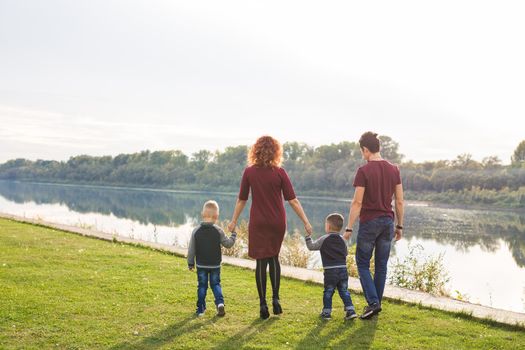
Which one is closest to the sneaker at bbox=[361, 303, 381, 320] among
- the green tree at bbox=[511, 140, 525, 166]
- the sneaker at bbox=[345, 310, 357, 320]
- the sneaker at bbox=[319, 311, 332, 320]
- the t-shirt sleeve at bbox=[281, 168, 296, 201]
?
the sneaker at bbox=[345, 310, 357, 320]

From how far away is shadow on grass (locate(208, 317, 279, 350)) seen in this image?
4.72m

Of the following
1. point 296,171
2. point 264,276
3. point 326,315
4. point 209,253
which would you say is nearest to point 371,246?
point 326,315

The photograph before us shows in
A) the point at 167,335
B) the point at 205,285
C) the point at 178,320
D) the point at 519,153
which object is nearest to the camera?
the point at 167,335

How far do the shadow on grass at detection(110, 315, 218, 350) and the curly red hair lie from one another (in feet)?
5.81

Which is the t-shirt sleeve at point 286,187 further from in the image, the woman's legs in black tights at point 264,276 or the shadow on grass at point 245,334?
the shadow on grass at point 245,334

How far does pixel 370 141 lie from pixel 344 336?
81.6 inches

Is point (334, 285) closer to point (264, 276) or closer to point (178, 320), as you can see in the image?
point (264, 276)

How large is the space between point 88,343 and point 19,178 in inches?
5094

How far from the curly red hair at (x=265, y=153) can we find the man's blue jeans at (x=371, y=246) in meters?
1.20

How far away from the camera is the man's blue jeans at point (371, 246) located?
5609 mm

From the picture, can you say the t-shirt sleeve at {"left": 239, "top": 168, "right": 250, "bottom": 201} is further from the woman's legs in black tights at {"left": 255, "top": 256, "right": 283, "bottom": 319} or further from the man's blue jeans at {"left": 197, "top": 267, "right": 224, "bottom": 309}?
the man's blue jeans at {"left": 197, "top": 267, "right": 224, "bottom": 309}

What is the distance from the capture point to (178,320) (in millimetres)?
5504

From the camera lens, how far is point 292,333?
512 cm

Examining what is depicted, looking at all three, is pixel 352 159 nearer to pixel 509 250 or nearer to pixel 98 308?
pixel 509 250
